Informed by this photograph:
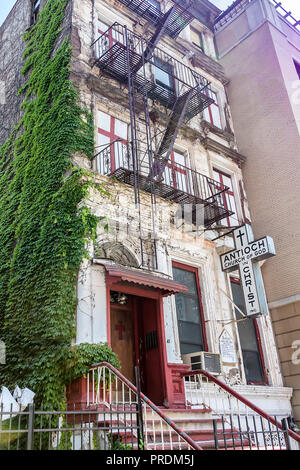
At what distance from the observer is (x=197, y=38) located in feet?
65.6

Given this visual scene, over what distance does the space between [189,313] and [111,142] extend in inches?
214

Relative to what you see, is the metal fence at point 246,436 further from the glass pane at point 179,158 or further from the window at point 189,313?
the glass pane at point 179,158

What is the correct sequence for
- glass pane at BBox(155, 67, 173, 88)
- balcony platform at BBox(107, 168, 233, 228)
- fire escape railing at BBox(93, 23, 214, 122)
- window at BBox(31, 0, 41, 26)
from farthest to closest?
window at BBox(31, 0, 41, 26), glass pane at BBox(155, 67, 173, 88), fire escape railing at BBox(93, 23, 214, 122), balcony platform at BBox(107, 168, 233, 228)

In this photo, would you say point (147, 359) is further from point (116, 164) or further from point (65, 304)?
point (116, 164)

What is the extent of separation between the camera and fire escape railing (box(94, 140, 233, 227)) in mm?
11633

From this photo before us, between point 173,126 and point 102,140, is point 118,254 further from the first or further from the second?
point 173,126

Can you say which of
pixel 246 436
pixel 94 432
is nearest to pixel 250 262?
pixel 246 436

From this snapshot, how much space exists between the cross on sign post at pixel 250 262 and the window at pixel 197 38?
10609mm

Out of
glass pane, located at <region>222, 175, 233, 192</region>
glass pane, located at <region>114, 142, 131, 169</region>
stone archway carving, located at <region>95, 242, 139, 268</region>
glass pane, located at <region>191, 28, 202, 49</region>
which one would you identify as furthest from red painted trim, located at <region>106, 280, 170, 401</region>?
glass pane, located at <region>191, 28, 202, 49</region>

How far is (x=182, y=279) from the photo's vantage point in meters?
12.6

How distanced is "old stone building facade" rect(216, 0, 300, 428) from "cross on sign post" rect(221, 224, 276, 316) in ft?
7.82

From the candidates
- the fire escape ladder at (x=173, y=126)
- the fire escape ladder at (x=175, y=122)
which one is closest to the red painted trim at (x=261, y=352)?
the fire escape ladder at (x=173, y=126)

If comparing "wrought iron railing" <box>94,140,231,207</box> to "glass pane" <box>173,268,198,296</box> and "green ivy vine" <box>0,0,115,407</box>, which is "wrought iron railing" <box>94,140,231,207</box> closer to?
"green ivy vine" <box>0,0,115,407</box>

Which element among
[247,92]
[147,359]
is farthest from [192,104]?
[147,359]
